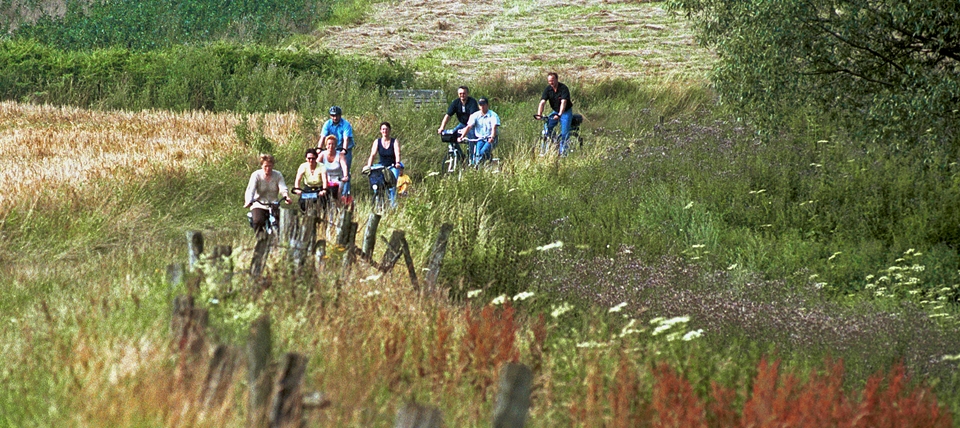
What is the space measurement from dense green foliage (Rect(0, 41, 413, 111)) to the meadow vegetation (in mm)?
3495

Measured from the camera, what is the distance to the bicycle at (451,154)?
68.4 ft

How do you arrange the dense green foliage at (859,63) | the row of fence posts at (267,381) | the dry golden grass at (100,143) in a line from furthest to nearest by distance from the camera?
the dry golden grass at (100,143)
the dense green foliage at (859,63)
the row of fence posts at (267,381)

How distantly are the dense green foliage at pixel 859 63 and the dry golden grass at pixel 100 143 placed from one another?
831 cm

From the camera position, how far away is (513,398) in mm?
4633

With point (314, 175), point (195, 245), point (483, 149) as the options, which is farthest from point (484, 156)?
point (195, 245)

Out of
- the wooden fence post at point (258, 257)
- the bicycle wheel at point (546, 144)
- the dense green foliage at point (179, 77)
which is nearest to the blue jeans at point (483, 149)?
the bicycle wheel at point (546, 144)

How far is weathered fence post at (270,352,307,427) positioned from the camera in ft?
15.9

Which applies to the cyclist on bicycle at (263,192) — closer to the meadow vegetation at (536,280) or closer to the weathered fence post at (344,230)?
the meadow vegetation at (536,280)

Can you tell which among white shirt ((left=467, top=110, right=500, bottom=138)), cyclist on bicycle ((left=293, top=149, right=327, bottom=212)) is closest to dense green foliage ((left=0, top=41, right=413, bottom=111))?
white shirt ((left=467, top=110, right=500, bottom=138))

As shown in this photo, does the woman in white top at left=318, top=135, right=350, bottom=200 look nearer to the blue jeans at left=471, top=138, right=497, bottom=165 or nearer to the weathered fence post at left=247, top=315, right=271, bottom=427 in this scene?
the blue jeans at left=471, top=138, right=497, bottom=165

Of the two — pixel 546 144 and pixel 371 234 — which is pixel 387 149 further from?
pixel 371 234

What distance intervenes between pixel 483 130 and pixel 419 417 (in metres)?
16.5

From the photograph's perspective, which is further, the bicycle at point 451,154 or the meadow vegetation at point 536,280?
the bicycle at point 451,154

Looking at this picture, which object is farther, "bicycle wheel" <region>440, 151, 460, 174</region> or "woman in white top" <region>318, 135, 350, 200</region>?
"bicycle wheel" <region>440, 151, 460, 174</region>
